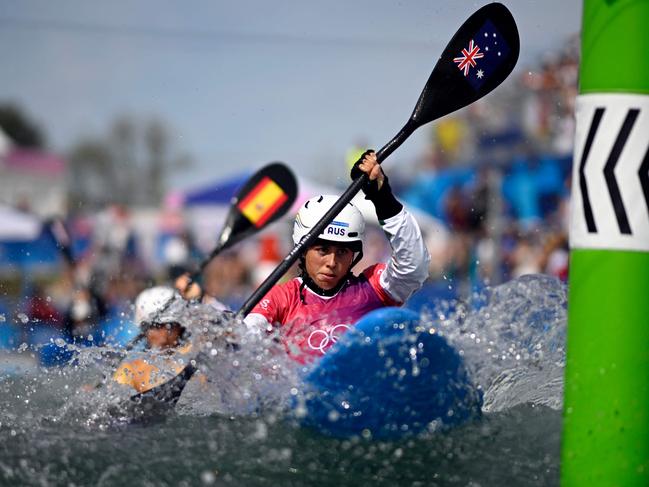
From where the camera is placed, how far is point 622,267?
2285mm

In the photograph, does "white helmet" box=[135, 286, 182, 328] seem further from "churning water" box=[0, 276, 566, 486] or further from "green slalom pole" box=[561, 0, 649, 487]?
"green slalom pole" box=[561, 0, 649, 487]

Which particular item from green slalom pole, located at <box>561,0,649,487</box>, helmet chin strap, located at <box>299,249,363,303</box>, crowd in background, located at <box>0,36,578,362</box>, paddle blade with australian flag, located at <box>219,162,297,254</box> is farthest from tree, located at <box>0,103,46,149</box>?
green slalom pole, located at <box>561,0,649,487</box>

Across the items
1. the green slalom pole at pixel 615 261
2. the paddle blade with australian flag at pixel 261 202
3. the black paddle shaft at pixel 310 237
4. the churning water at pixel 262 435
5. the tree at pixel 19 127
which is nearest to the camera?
the green slalom pole at pixel 615 261

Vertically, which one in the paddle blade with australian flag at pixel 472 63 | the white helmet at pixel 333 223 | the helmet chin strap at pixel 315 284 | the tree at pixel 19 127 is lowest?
the helmet chin strap at pixel 315 284

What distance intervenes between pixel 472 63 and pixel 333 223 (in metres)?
1.04

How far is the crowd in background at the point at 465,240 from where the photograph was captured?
9391 millimetres

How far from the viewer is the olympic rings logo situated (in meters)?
4.12

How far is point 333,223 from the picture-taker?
168 inches

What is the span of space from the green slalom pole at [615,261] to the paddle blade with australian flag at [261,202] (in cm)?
420

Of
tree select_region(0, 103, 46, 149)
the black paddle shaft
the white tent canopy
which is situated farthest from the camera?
tree select_region(0, 103, 46, 149)

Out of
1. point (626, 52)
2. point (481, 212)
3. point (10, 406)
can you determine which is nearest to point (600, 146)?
point (626, 52)

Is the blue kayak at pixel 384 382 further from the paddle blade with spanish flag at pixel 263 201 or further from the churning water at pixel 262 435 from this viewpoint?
the paddle blade with spanish flag at pixel 263 201

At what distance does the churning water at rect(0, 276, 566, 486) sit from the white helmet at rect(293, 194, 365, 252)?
662 mm

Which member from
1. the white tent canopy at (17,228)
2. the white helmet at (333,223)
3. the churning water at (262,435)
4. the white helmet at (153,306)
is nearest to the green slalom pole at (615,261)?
the churning water at (262,435)
